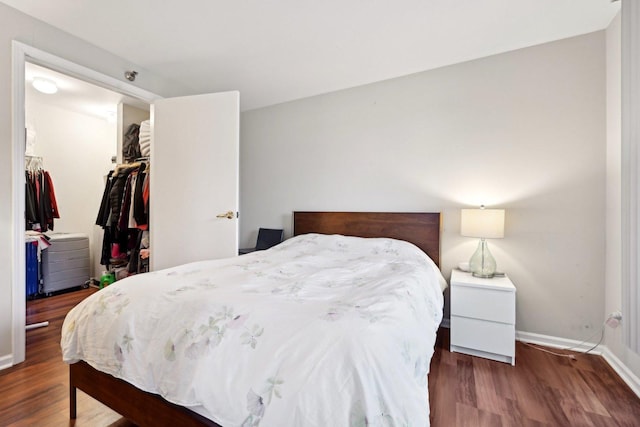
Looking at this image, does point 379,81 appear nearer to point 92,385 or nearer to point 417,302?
point 417,302

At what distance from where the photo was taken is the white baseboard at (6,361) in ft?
5.87

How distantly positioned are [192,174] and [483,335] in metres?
2.58

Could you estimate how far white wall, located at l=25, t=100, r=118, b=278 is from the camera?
3609mm

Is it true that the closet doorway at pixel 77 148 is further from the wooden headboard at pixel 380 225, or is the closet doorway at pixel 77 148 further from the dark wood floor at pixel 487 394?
the wooden headboard at pixel 380 225

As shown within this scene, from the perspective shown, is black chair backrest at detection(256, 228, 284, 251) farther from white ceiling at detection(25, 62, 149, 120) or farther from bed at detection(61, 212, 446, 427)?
white ceiling at detection(25, 62, 149, 120)

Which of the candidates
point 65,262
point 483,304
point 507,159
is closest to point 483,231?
point 483,304

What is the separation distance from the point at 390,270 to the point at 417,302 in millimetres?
481

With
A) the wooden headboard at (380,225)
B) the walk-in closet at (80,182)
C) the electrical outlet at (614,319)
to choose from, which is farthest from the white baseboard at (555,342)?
the walk-in closet at (80,182)

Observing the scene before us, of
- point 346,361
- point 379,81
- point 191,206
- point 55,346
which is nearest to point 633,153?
point 346,361

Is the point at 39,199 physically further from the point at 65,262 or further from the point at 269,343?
the point at 269,343

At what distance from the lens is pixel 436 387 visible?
1667 millimetres

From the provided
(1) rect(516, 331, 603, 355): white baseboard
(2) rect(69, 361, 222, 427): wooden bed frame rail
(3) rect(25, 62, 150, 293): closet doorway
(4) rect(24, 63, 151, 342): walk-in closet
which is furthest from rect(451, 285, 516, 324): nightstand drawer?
(3) rect(25, 62, 150, 293): closet doorway

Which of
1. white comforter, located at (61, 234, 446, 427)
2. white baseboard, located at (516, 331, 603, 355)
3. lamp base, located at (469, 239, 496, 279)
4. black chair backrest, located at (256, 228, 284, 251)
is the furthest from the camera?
black chair backrest, located at (256, 228, 284, 251)

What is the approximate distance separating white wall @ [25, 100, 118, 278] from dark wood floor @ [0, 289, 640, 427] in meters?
2.35
